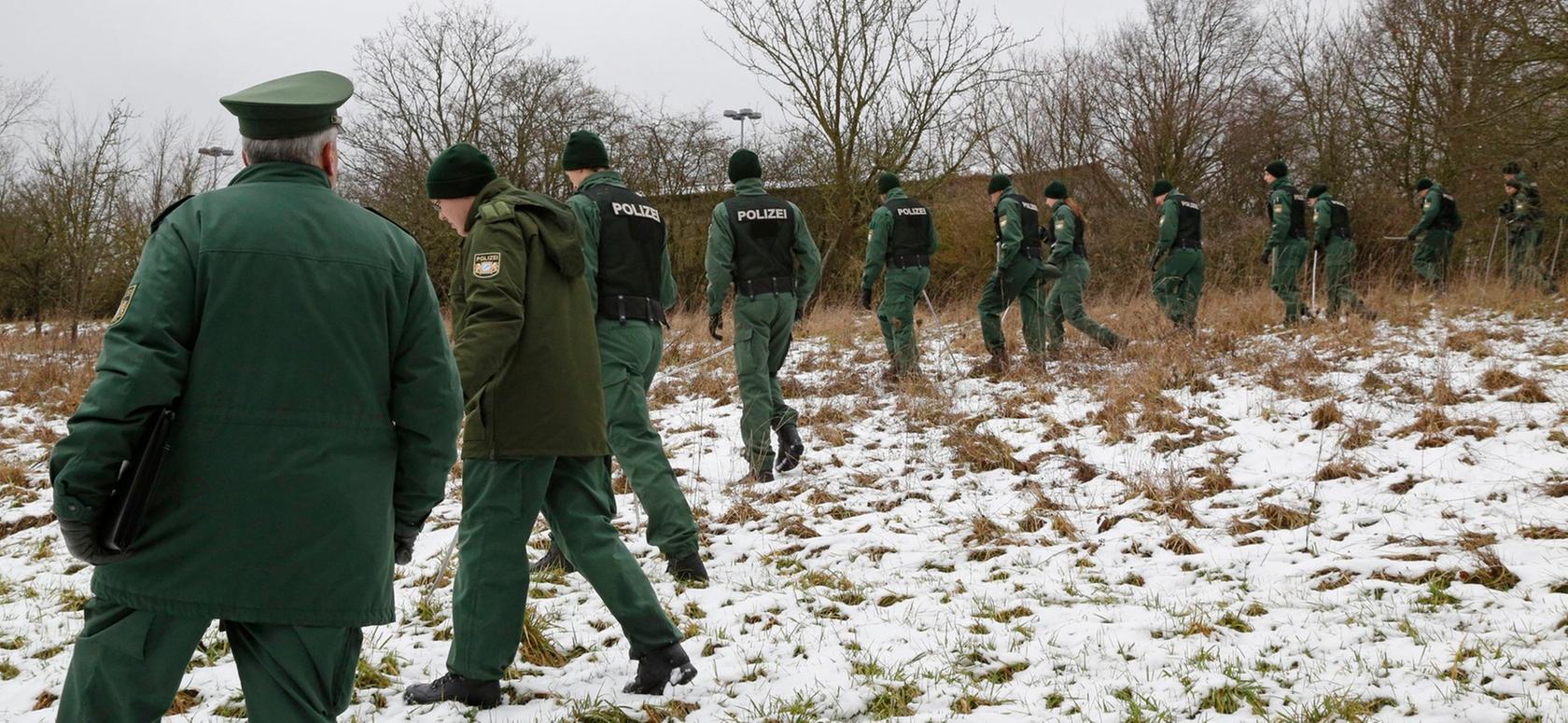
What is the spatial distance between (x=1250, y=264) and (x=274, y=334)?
17.9 metres

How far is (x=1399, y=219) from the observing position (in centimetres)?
1847

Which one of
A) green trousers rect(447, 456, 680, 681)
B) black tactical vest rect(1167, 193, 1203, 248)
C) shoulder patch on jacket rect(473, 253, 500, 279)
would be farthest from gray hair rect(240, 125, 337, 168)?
black tactical vest rect(1167, 193, 1203, 248)

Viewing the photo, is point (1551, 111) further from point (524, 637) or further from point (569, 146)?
point (524, 637)

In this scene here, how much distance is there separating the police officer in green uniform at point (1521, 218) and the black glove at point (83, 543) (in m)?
15.2

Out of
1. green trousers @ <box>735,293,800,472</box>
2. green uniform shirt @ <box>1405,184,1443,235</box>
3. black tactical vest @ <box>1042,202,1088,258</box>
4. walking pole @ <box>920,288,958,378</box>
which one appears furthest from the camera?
green uniform shirt @ <box>1405,184,1443,235</box>

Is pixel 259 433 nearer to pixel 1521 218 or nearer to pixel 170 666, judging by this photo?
pixel 170 666

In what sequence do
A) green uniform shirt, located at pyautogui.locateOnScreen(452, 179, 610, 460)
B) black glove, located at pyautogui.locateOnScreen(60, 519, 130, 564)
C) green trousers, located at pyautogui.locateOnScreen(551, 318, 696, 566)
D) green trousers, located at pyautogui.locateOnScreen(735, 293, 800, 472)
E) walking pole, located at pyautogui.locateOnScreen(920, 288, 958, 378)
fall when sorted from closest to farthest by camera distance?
black glove, located at pyautogui.locateOnScreen(60, 519, 130, 564), green uniform shirt, located at pyautogui.locateOnScreen(452, 179, 610, 460), green trousers, located at pyautogui.locateOnScreen(551, 318, 696, 566), green trousers, located at pyautogui.locateOnScreen(735, 293, 800, 472), walking pole, located at pyautogui.locateOnScreen(920, 288, 958, 378)

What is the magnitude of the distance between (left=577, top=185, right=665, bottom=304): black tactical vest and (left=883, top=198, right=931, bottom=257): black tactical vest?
4.78 m

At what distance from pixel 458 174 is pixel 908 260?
249 inches

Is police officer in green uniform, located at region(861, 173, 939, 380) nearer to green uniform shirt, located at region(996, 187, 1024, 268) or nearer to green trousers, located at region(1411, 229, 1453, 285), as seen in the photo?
green uniform shirt, located at region(996, 187, 1024, 268)

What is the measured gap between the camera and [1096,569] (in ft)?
15.0

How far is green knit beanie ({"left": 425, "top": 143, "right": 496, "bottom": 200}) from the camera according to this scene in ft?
10.9

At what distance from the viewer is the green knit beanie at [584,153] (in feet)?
15.6

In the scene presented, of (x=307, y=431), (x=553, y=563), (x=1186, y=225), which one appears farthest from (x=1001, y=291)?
(x=307, y=431)
